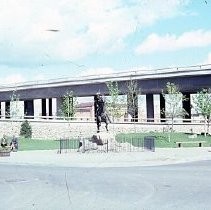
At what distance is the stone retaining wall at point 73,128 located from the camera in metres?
66.2

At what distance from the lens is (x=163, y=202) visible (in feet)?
46.7

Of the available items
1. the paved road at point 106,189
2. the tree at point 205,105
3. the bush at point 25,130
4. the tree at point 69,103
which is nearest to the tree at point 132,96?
the tree at point 69,103

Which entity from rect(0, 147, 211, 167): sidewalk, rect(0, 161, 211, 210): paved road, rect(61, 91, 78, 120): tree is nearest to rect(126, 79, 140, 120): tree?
rect(61, 91, 78, 120): tree

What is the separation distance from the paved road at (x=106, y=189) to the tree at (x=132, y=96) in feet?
174

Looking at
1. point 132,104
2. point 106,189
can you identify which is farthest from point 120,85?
point 106,189

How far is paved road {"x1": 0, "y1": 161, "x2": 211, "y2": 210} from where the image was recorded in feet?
46.1

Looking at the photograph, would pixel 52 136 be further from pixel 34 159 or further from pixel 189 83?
pixel 34 159

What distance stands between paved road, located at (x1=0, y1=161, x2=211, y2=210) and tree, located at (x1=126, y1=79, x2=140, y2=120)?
52968 millimetres

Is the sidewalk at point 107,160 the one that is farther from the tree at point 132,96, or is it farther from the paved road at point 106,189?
the tree at point 132,96

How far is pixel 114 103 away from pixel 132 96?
191 inches

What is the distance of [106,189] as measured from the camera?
17.5 m

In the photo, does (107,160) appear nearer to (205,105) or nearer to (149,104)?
Answer: (205,105)

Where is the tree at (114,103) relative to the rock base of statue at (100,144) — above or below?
above

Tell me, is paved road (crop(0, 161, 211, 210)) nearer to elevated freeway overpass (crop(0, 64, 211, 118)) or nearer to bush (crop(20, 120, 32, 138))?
bush (crop(20, 120, 32, 138))
